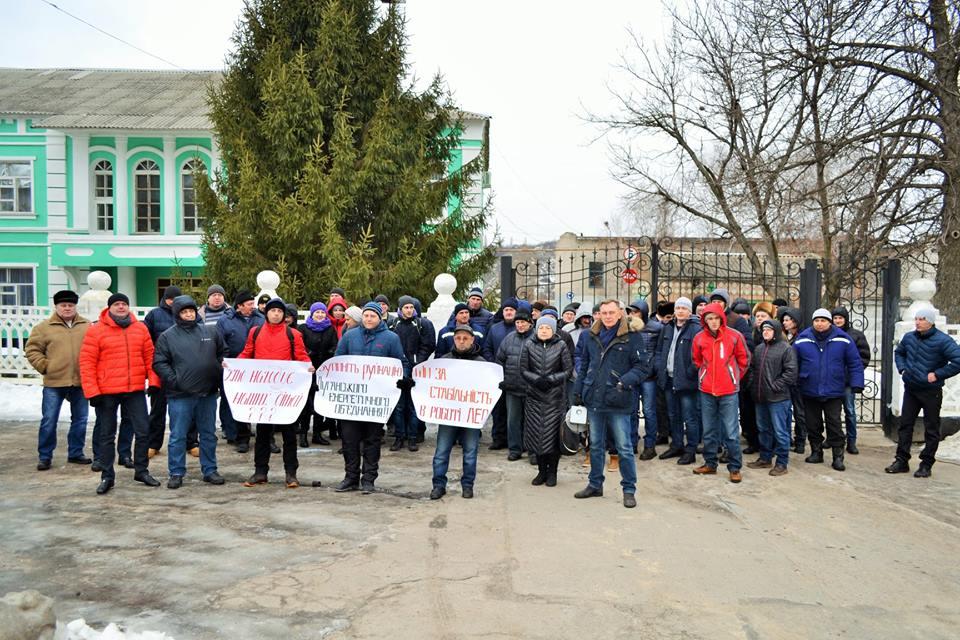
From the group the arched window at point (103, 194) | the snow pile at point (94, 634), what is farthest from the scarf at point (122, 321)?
the arched window at point (103, 194)

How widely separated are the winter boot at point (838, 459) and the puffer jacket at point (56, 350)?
892 centimetres

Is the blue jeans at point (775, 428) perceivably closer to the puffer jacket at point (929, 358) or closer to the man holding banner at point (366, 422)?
the puffer jacket at point (929, 358)

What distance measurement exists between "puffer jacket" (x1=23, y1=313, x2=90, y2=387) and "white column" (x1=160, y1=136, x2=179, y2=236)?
18.6 m

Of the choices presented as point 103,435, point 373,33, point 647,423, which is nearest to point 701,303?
point 647,423

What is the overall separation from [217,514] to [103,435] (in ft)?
6.68

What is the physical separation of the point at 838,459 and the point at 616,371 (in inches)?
143

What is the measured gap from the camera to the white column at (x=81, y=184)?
26719mm

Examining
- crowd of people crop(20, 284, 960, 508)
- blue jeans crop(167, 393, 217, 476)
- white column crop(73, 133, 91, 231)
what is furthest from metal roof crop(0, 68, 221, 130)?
blue jeans crop(167, 393, 217, 476)

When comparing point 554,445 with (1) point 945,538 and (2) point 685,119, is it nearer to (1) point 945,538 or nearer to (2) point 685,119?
(1) point 945,538

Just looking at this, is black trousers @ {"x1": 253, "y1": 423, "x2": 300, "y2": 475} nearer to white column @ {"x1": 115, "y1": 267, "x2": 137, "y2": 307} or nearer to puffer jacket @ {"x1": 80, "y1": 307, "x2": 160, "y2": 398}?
puffer jacket @ {"x1": 80, "y1": 307, "x2": 160, "y2": 398}

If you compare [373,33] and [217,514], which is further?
[373,33]

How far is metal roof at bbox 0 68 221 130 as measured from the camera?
26.0 meters

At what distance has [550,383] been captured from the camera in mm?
8398

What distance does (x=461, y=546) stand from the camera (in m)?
6.45
